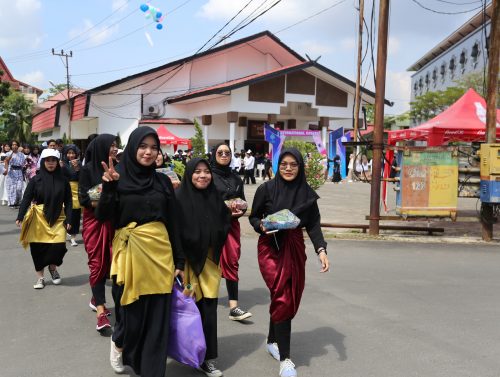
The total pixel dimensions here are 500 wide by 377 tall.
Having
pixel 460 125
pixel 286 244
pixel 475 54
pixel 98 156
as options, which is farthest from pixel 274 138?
pixel 475 54

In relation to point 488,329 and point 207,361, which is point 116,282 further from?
point 488,329

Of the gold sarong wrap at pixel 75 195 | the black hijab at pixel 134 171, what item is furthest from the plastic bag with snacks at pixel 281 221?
the gold sarong wrap at pixel 75 195

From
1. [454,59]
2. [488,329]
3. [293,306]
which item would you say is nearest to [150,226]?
[293,306]

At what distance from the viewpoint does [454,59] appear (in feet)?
143

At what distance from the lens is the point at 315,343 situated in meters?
4.63

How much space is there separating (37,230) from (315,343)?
150 inches

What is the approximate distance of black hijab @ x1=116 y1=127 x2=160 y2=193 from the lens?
11.6ft

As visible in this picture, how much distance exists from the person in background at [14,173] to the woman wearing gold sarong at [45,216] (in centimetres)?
873

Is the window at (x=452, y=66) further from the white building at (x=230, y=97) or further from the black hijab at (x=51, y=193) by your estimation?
the black hijab at (x=51, y=193)

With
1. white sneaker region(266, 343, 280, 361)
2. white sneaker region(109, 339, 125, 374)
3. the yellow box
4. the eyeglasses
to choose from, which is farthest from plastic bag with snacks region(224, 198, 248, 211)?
the yellow box

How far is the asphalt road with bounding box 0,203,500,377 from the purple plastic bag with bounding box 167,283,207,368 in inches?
16.2

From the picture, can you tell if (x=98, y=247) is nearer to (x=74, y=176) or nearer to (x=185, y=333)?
(x=185, y=333)

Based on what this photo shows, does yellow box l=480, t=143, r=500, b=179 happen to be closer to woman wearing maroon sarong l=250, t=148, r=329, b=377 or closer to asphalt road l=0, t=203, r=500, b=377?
asphalt road l=0, t=203, r=500, b=377

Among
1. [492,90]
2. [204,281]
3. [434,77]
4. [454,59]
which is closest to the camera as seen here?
[204,281]
